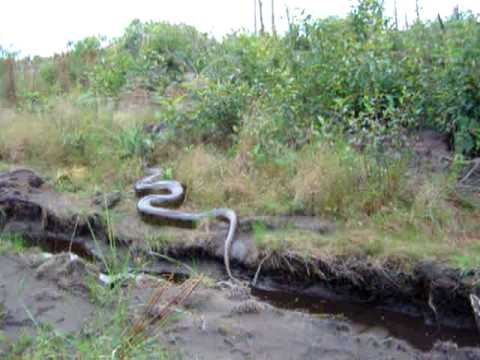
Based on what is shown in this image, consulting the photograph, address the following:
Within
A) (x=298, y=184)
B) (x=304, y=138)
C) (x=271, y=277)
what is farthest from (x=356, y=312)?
(x=304, y=138)

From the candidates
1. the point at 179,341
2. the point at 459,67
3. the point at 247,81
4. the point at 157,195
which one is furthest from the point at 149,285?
the point at 247,81

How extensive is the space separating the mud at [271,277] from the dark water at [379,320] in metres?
0.08

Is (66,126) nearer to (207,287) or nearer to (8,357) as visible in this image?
(207,287)

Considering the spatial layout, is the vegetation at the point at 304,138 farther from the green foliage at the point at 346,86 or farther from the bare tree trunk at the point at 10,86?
the bare tree trunk at the point at 10,86

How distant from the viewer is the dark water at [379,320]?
5.67 meters

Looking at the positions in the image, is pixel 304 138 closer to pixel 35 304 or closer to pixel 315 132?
pixel 315 132

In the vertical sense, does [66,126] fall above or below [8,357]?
above

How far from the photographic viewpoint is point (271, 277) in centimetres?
700

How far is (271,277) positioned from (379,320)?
136 cm

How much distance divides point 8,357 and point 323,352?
87.0 inches

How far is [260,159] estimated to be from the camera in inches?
345

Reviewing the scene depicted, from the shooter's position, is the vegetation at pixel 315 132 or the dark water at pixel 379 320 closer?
the dark water at pixel 379 320

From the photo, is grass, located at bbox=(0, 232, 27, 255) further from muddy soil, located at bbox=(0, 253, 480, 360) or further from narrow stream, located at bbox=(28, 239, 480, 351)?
narrow stream, located at bbox=(28, 239, 480, 351)

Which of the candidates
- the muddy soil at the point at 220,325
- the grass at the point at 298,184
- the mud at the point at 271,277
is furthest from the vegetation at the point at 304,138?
the muddy soil at the point at 220,325
